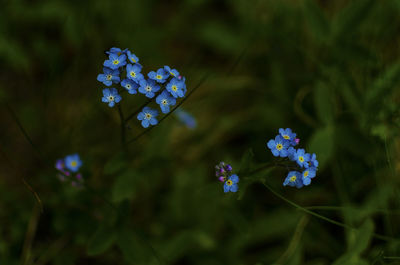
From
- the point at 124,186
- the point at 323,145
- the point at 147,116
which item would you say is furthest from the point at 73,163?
the point at 323,145

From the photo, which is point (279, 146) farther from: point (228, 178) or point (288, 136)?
point (228, 178)

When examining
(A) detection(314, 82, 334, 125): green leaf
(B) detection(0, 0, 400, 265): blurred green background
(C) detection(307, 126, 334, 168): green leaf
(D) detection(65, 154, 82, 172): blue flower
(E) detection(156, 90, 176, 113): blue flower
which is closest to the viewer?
(E) detection(156, 90, 176, 113): blue flower

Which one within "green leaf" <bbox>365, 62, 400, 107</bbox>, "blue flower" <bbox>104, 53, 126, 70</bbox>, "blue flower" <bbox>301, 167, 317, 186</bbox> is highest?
"green leaf" <bbox>365, 62, 400, 107</bbox>

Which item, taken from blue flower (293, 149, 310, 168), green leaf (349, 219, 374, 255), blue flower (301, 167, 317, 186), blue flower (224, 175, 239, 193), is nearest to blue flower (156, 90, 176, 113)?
blue flower (224, 175, 239, 193)

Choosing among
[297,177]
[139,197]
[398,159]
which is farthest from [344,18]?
[139,197]

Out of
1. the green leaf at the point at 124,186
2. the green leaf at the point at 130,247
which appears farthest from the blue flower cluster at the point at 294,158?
the green leaf at the point at 130,247

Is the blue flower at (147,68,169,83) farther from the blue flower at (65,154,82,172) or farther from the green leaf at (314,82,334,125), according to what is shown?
the green leaf at (314,82,334,125)

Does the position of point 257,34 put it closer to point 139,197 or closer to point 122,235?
point 139,197
